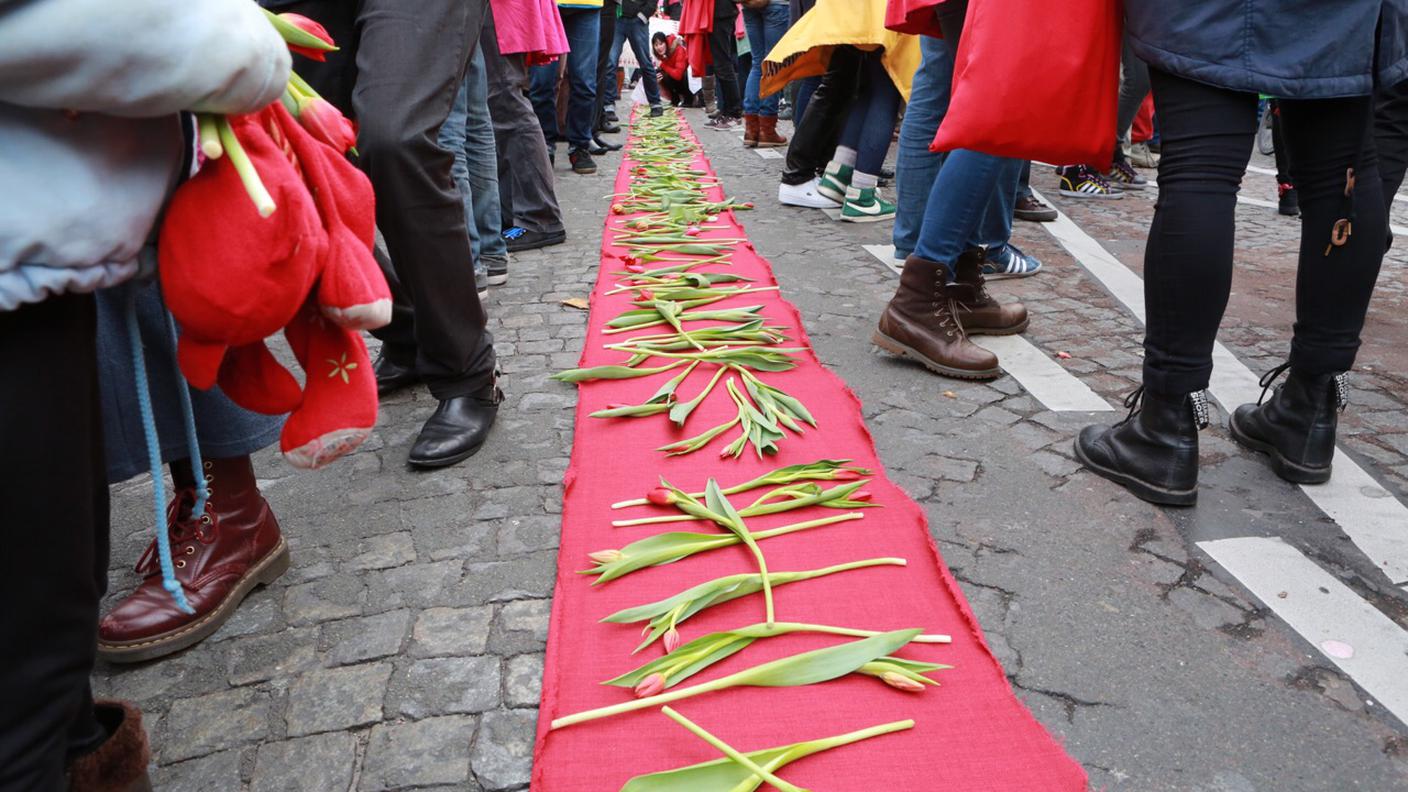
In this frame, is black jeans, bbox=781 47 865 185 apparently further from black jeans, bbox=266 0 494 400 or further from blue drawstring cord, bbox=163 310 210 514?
blue drawstring cord, bbox=163 310 210 514

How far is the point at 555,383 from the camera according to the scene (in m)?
3.05

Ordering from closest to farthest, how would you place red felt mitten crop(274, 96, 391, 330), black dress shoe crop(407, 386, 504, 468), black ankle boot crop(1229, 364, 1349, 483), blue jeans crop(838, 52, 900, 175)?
red felt mitten crop(274, 96, 391, 330), black ankle boot crop(1229, 364, 1349, 483), black dress shoe crop(407, 386, 504, 468), blue jeans crop(838, 52, 900, 175)

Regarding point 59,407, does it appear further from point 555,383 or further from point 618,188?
point 618,188

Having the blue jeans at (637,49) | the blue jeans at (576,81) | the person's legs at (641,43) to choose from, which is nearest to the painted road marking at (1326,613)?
the blue jeans at (576,81)

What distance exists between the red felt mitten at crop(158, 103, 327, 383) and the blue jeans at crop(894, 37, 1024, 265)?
2.38 meters

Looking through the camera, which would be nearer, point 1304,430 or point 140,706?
point 140,706

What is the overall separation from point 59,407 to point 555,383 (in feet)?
6.94

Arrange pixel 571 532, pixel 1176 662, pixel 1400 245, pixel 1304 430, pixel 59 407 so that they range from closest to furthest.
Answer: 1. pixel 59 407
2. pixel 1176 662
3. pixel 571 532
4. pixel 1304 430
5. pixel 1400 245

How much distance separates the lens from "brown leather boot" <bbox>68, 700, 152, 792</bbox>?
1233 mm

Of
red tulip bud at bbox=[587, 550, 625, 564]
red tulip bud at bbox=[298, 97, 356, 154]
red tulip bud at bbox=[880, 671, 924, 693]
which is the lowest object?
red tulip bud at bbox=[587, 550, 625, 564]

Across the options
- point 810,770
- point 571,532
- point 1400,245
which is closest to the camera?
point 810,770

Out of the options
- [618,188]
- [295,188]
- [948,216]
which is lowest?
[618,188]

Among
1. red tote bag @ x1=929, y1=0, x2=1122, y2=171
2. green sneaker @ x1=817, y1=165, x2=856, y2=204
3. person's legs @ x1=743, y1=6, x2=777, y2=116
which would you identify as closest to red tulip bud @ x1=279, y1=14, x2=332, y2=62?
red tote bag @ x1=929, y1=0, x2=1122, y2=171

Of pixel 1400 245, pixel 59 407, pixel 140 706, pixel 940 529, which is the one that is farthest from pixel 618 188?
pixel 59 407
